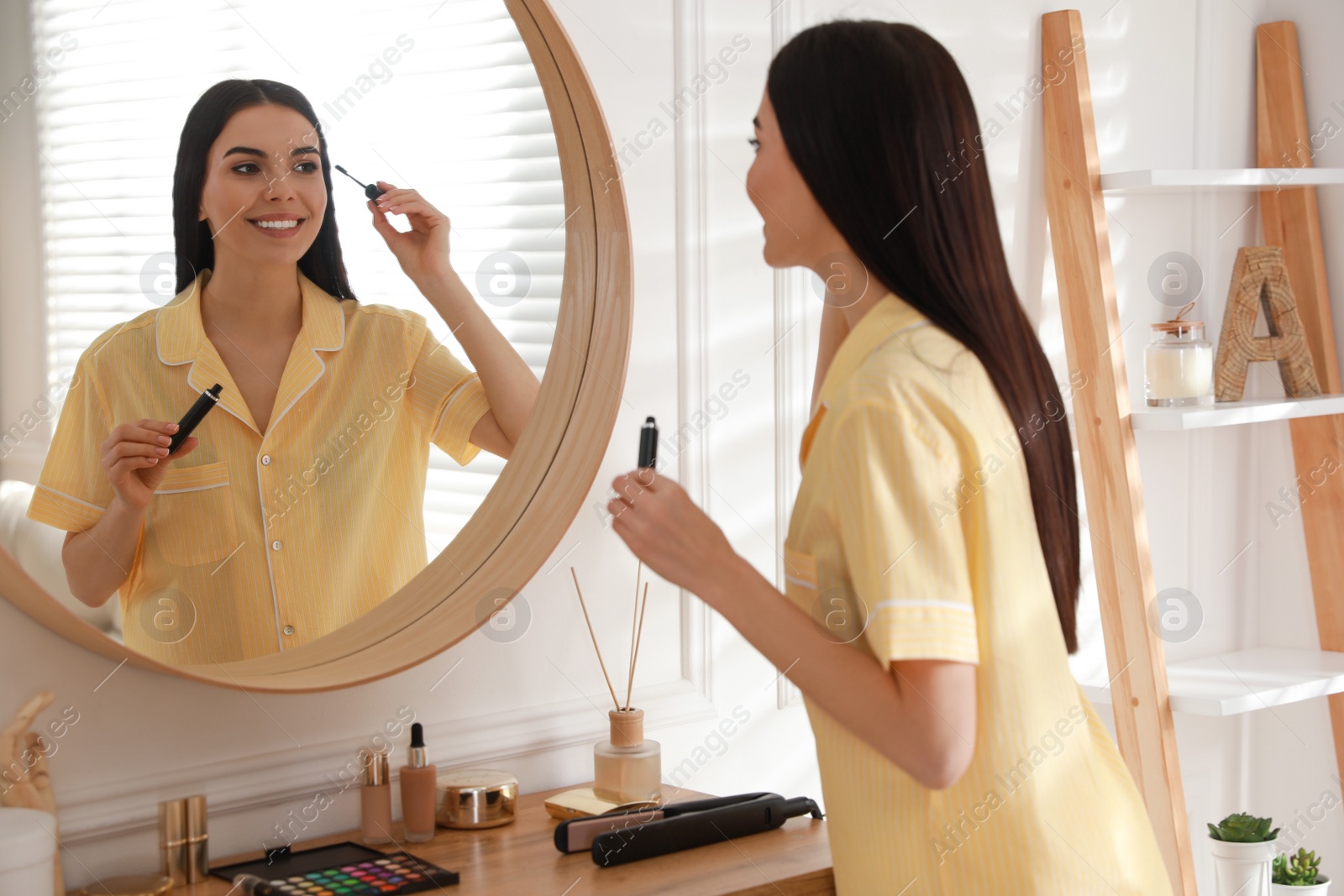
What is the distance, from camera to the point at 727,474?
1.66 meters

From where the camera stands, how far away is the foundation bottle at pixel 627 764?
1421 millimetres

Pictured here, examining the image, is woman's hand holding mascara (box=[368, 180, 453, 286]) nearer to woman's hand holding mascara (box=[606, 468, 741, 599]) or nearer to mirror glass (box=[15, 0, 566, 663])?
mirror glass (box=[15, 0, 566, 663])

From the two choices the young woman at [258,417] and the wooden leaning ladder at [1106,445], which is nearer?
the young woman at [258,417]

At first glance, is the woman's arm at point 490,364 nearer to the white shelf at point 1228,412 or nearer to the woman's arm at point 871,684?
the woman's arm at point 871,684

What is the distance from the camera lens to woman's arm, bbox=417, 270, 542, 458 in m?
1.41

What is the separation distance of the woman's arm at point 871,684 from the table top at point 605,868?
289 millimetres

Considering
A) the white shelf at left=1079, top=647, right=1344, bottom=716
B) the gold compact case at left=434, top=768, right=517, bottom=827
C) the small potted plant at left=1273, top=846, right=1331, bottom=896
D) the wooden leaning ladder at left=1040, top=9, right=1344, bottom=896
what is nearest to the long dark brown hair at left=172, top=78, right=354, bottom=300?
the gold compact case at left=434, top=768, right=517, bottom=827

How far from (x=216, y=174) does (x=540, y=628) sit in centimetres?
63

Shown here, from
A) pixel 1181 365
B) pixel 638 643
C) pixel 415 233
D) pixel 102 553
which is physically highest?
pixel 415 233

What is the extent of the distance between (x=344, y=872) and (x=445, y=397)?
514 mm

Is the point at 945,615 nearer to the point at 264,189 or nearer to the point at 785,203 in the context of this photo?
the point at 785,203

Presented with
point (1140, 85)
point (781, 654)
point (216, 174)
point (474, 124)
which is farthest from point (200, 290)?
point (1140, 85)

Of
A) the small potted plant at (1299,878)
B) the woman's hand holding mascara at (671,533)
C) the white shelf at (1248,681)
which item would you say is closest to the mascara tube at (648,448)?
the woman's hand holding mascara at (671,533)

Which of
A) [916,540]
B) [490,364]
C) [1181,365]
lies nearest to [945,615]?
[916,540]
